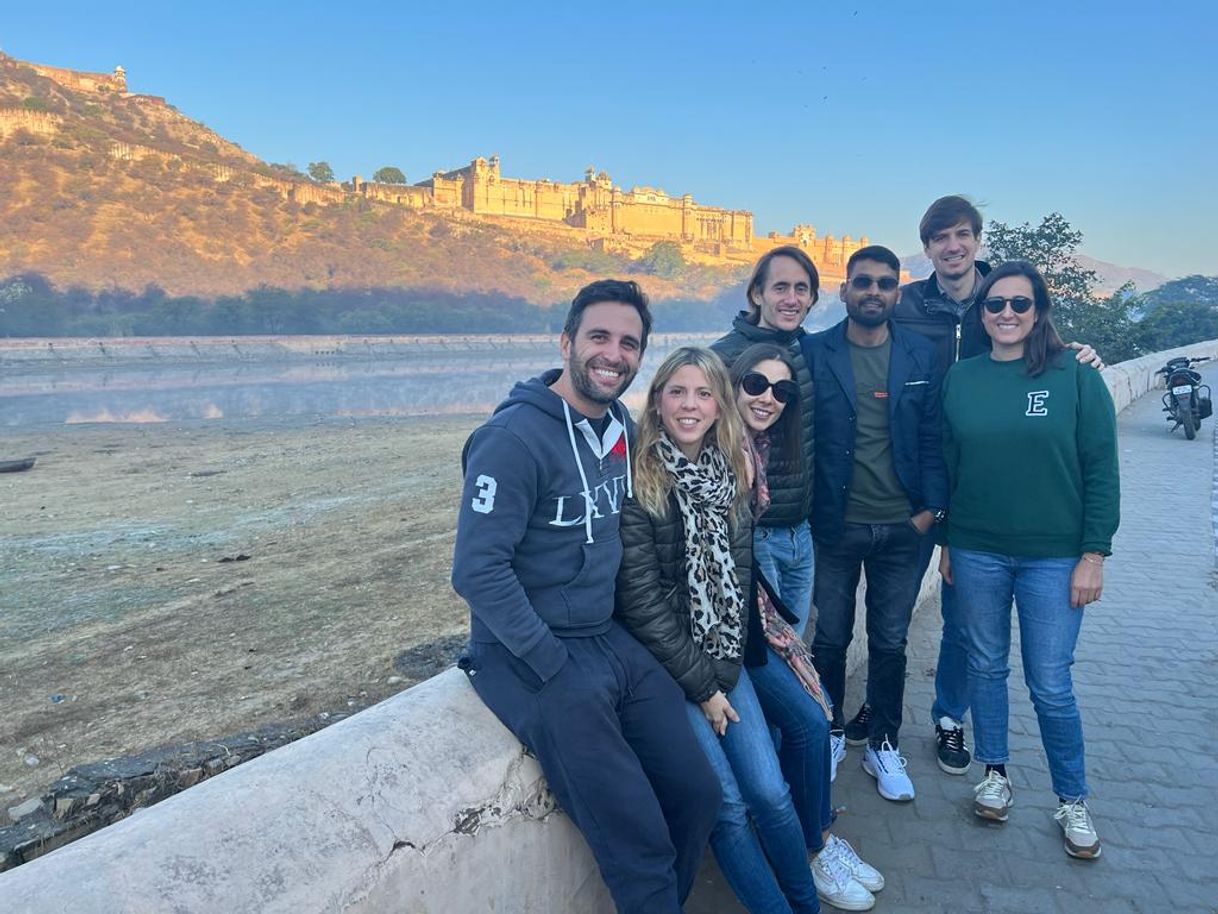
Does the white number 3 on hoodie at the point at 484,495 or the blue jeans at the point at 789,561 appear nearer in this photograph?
the white number 3 on hoodie at the point at 484,495

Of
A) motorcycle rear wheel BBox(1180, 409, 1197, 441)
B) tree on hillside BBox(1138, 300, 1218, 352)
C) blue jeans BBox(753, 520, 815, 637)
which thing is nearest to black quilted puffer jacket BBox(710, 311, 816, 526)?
blue jeans BBox(753, 520, 815, 637)

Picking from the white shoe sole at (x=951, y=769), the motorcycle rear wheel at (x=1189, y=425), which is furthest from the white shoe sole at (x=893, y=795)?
the motorcycle rear wheel at (x=1189, y=425)

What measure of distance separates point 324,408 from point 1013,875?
22.0 metres

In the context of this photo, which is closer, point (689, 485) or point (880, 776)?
point (689, 485)

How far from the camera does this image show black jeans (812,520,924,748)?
3309 mm

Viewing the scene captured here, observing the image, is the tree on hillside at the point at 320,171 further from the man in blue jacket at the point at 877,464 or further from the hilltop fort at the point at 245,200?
the man in blue jacket at the point at 877,464

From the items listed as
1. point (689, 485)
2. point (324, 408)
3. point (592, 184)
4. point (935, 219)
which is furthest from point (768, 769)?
point (592, 184)

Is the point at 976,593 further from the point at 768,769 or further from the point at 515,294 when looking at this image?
the point at 515,294

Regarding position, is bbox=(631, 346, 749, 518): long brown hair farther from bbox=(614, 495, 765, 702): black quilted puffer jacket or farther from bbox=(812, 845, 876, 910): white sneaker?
bbox=(812, 845, 876, 910): white sneaker

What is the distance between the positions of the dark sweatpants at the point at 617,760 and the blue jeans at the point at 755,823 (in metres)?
0.15

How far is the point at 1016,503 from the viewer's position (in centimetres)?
292

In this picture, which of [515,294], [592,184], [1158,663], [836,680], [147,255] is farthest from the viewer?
[592,184]

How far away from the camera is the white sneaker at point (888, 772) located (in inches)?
123

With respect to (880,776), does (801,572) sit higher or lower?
higher
